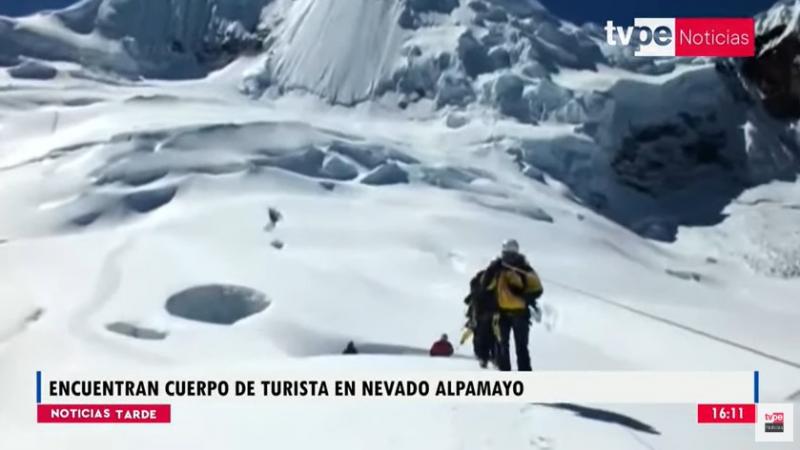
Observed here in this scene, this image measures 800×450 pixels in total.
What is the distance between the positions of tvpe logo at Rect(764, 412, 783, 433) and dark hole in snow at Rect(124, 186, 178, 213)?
2.78m

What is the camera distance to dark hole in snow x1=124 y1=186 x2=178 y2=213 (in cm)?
467

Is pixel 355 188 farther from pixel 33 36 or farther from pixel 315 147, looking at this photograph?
pixel 33 36

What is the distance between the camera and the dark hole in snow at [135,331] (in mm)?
3859

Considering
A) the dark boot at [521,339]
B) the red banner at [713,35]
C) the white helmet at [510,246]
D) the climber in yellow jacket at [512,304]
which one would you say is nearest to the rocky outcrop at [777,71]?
the red banner at [713,35]

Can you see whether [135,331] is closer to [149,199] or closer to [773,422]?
[149,199]

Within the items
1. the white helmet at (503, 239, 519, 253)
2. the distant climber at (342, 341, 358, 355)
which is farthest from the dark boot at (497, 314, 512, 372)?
the distant climber at (342, 341, 358, 355)

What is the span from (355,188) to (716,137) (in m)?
2.72

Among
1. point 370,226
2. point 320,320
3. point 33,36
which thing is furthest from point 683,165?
point 33,36

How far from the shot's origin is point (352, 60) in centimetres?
676

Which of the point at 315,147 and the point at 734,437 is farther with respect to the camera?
the point at 315,147

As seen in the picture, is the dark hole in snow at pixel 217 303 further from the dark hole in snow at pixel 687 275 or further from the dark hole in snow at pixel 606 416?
the dark hole in snow at pixel 687 275

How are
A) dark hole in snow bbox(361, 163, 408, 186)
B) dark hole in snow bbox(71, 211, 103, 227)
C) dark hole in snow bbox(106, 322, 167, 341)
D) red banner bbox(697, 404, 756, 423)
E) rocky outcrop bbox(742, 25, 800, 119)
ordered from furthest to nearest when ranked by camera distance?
1. dark hole in snow bbox(361, 163, 408, 186)
2. rocky outcrop bbox(742, 25, 800, 119)
3. dark hole in snow bbox(71, 211, 103, 227)
4. dark hole in snow bbox(106, 322, 167, 341)
5. red banner bbox(697, 404, 756, 423)

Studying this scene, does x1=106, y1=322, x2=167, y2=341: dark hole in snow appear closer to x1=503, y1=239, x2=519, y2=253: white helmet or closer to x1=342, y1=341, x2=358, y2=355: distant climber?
x1=342, y1=341, x2=358, y2=355: distant climber

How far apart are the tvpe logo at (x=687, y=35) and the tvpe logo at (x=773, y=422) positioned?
146 cm
